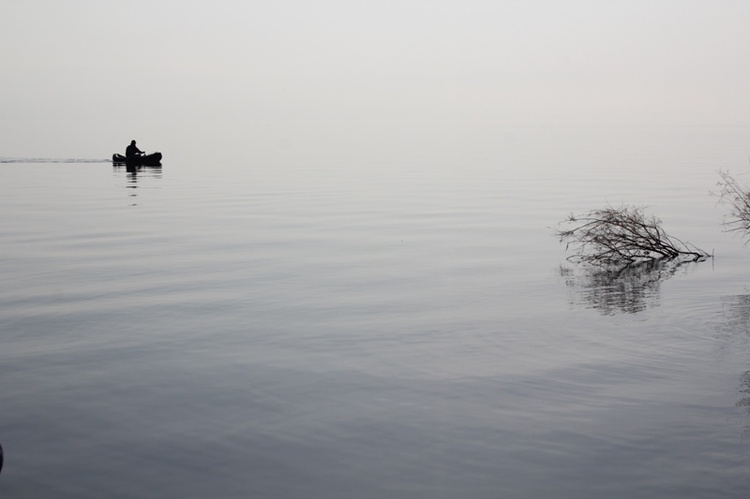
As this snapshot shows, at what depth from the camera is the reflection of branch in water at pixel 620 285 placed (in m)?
17.3

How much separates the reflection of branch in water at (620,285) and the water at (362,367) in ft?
0.32

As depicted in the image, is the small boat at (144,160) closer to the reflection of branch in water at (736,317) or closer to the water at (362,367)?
the water at (362,367)

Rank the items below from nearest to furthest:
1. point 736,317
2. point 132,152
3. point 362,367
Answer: point 362,367
point 736,317
point 132,152

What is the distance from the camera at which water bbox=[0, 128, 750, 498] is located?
29.9 feet

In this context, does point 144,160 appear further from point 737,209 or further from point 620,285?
point 620,285

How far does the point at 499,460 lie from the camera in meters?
9.38

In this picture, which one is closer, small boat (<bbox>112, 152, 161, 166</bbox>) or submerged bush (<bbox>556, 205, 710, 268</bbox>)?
submerged bush (<bbox>556, 205, 710, 268</bbox>)

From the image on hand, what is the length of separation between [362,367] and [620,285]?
869cm

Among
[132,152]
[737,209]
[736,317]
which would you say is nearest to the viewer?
[736,317]

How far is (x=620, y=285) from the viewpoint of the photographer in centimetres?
1958

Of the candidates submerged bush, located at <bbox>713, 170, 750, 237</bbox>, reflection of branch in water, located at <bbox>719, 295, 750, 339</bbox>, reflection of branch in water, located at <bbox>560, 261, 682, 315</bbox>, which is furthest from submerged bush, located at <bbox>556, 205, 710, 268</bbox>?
reflection of branch in water, located at <bbox>719, 295, 750, 339</bbox>

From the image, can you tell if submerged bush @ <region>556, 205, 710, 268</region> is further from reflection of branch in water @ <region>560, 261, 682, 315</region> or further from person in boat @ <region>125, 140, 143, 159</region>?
person in boat @ <region>125, 140, 143, 159</region>

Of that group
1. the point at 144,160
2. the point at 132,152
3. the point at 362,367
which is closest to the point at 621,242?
the point at 362,367

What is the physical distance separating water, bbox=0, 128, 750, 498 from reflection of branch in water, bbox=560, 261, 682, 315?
99 millimetres
